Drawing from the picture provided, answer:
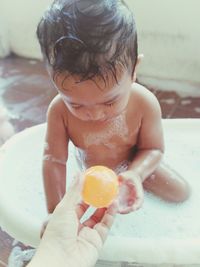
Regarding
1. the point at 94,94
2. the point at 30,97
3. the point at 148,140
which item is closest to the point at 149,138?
the point at 148,140

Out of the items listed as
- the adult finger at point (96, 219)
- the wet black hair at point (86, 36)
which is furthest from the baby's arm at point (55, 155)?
the wet black hair at point (86, 36)

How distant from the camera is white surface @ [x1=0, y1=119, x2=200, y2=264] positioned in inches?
33.4

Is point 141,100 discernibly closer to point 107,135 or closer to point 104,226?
point 107,135

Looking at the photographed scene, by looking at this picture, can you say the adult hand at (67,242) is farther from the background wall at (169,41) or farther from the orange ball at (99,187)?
the background wall at (169,41)

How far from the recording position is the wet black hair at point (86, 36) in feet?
2.31

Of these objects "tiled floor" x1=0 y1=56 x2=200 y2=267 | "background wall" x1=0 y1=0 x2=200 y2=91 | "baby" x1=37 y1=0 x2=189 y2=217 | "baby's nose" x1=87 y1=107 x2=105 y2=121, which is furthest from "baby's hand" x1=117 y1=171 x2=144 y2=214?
"background wall" x1=0 y1=0 x2=200 y2=91

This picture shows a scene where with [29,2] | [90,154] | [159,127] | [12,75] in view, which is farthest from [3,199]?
[29,2]

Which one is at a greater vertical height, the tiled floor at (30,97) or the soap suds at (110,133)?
the soap suds at (110,133)

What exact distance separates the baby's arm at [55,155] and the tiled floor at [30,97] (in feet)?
2.43

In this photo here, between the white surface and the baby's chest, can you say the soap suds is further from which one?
the white surface

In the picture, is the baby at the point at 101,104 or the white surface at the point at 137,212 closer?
the baby at the point at 101,104

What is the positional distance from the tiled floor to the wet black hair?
1.00 m

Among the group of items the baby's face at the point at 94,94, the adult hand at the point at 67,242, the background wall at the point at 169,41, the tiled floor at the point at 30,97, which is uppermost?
the baby's face at the point at 94,94

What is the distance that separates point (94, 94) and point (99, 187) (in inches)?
6.2
